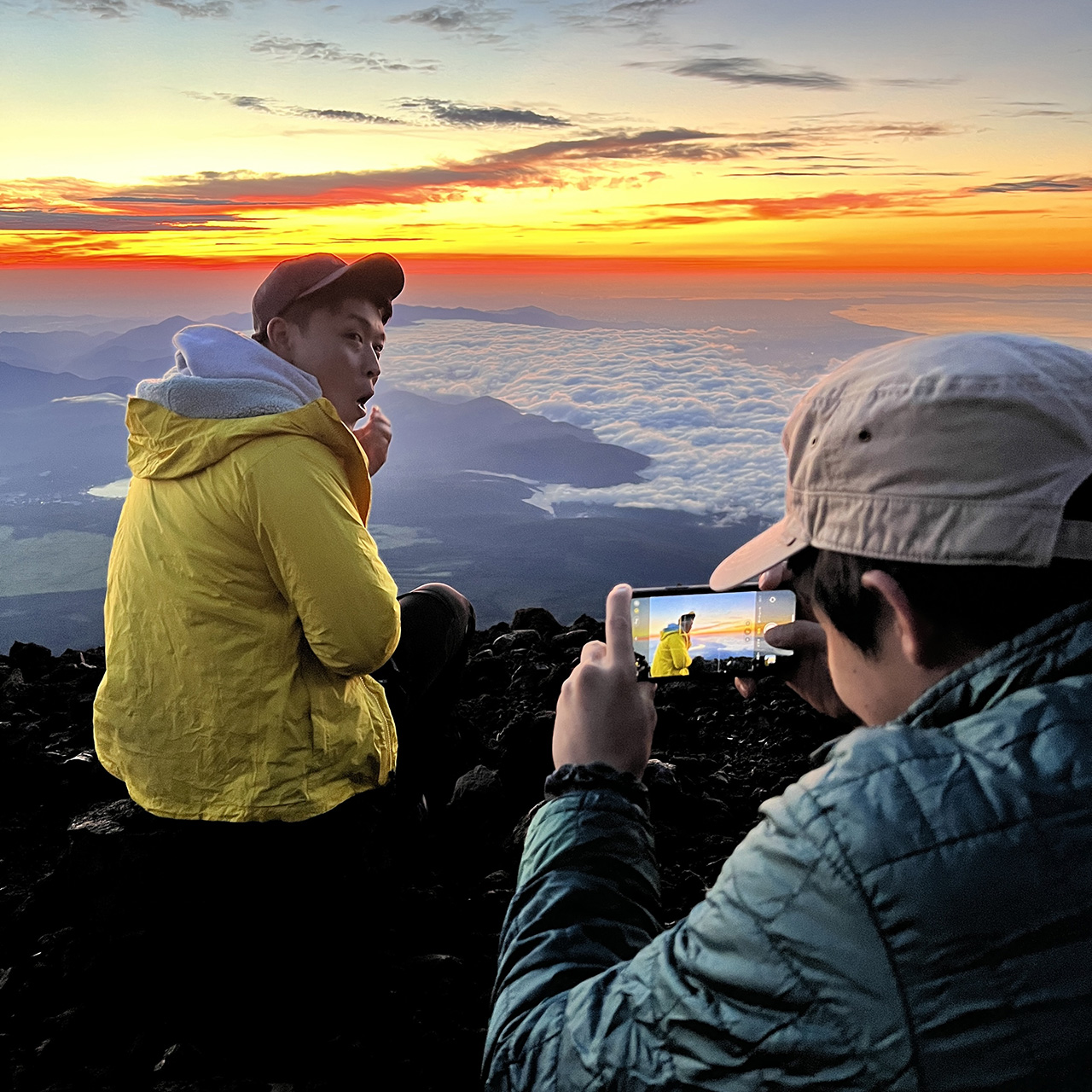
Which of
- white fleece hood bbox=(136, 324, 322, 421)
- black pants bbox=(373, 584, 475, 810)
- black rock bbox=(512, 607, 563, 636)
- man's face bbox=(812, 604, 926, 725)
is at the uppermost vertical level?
white fleece hood bbox=(136, 324, 322, 421)

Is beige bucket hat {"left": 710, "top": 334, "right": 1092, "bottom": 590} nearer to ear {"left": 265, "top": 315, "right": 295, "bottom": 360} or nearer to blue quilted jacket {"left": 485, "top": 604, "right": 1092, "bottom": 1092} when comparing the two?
blue quilted jacket {"left": 485, "top": 604, "right": 1092, "bottom": 1092}

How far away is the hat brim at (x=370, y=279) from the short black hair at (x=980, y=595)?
175 cm

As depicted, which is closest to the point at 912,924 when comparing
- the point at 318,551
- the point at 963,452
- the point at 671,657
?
the point at 963,452

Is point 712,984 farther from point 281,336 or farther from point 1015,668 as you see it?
point 281,336

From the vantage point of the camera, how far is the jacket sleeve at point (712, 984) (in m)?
0.86

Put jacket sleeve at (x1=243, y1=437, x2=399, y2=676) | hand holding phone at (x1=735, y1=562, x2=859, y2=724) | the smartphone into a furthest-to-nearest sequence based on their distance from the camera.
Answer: jacket sleeve at (x1=243, y1=437, x2=399, y2=676) → the smartphone → hand holding phone at (x1=735, y1=562, x2=859, y2=724)

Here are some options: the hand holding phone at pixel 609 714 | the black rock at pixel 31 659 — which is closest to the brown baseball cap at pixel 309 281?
the hand holding phone at pixel 609 714

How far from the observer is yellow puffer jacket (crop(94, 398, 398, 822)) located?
2031mm

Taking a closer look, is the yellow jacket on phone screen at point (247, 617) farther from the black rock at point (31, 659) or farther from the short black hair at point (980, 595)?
the black rock at point (31, 659)

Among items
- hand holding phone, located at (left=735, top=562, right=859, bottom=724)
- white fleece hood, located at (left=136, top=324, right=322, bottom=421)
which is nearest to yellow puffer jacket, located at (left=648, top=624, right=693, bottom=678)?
hand holding phone, located at (left=735, top=562, right=859, bottom=724)

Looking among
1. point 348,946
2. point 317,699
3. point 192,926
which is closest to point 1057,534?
point 317,699

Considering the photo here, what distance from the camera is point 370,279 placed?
2.57m

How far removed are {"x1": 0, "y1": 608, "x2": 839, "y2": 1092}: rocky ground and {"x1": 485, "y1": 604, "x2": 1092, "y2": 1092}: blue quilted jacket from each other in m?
0.72

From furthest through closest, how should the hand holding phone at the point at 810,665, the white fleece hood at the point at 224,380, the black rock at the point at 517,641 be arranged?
the black rock at the point at 517,641
the white fleece hood at the point at 224,380
the hand holding phone at the point at 810,665
